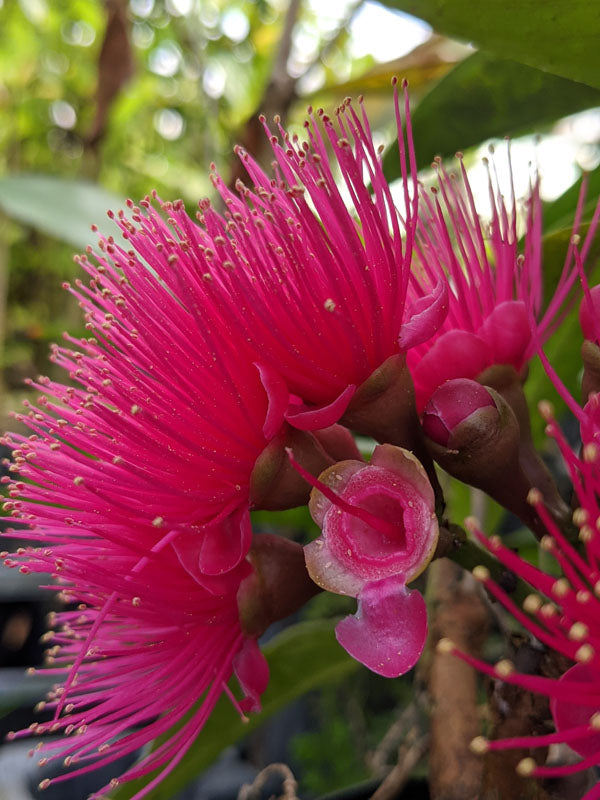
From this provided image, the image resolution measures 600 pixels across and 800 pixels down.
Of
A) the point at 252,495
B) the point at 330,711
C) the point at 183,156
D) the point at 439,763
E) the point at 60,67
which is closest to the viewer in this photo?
the point at 252,495

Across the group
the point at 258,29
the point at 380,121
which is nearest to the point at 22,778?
the point at 380,121

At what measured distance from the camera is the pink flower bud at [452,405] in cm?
37

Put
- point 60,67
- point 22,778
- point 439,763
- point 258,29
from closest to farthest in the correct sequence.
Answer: point 439,763
point 22,778
point 258,29
point 60,67

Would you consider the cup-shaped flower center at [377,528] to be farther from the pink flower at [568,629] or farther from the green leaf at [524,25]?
the green leaf at [524,25]

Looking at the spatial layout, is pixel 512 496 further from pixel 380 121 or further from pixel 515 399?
pixel 380 121

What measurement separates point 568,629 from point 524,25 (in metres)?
0.29

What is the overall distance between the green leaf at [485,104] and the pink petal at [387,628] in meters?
0.39

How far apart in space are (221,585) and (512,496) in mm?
158

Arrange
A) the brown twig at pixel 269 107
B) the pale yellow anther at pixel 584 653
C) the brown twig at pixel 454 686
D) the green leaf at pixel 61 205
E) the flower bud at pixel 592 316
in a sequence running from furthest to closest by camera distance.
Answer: the brown twig at pixel 269 107 < the green leaf at pixel 61 205 < the brown twig at pixel 454 686 < the flower bud at pixel 592 316 < the pale yellow anther at pixel 584 653

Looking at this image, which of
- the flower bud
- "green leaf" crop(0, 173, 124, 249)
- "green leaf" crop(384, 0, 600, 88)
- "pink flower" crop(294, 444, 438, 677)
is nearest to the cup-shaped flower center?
"pink flower" crop(294, 444, 438, 677)

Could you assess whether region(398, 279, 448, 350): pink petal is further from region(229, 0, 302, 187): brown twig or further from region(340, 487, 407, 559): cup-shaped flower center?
region(229, 0, 302, 187): brown twig

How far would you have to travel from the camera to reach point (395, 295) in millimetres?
382

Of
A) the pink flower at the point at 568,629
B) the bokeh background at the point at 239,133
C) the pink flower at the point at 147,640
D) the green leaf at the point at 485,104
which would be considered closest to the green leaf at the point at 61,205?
the bokeh background at the point at 239,133

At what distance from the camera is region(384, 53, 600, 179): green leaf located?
562 millimetres
